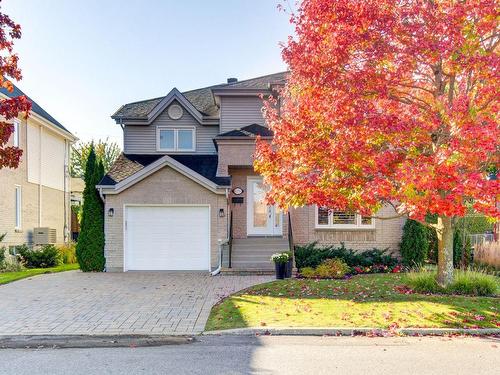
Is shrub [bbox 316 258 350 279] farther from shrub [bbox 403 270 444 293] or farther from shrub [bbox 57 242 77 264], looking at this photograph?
shrub [bbox 57 242 77 264]

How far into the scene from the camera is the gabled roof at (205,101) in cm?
1825

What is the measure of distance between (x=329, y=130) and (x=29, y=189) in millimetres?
17317

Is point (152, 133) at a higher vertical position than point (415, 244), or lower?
higher

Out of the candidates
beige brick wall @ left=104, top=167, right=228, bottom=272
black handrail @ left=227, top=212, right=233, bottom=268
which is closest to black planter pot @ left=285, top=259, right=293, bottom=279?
black handrail @ left=227, top=212, right=233, bottom=268

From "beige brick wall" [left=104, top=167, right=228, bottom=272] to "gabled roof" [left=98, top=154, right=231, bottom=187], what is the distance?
2.04 feet

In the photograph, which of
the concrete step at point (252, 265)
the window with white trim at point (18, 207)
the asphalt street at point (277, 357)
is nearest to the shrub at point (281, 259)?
the concrete step at point (252, 265)

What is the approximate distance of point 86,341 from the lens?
271 inches

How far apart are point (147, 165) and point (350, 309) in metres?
10.9

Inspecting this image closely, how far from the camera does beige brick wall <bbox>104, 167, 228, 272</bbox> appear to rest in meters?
15.2

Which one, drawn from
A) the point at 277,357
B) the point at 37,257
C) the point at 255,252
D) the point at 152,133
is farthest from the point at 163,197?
the point at 277,357

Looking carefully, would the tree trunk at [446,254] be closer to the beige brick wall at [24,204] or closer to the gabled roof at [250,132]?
the gabled roof at [250,132]

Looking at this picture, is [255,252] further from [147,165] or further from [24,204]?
[24,204]

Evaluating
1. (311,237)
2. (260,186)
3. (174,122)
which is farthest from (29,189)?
(311,237)

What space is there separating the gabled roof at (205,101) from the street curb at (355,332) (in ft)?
39.3
